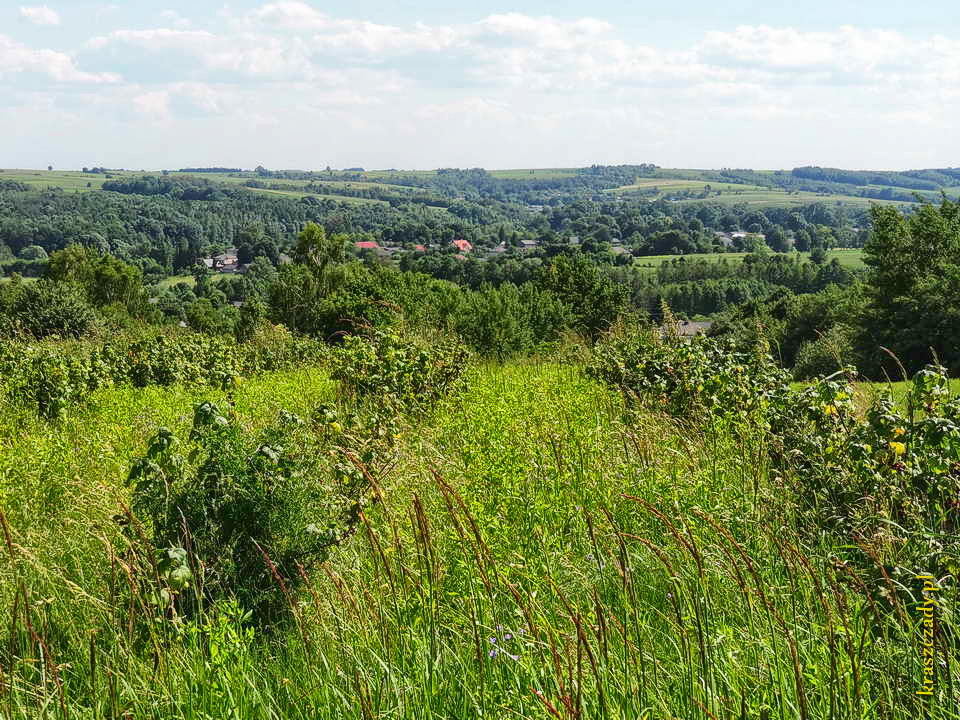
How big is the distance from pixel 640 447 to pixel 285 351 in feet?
39.2

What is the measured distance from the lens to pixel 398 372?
954 cm

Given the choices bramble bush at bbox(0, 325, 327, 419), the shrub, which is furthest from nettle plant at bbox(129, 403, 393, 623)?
the shrub

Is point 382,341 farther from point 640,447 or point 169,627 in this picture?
point 169,627

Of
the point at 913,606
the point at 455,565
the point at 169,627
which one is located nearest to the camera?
the point at 913,606

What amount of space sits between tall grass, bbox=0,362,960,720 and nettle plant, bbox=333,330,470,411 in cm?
265

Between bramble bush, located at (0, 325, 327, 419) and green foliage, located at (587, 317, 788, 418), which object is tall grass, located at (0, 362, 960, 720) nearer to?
green foliage, located at (587, 317, 788, 418)

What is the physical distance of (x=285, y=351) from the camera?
51.9ft

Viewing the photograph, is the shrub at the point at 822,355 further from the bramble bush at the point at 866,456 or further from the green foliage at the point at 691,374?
the bramble bush at the point at 866,456

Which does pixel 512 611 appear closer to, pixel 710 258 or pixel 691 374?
pixel 691 374

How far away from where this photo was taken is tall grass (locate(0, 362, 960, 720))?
235 centimetres

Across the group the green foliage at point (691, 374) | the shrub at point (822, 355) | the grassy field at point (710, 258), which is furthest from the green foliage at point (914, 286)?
the grassy field at point (710, 258)

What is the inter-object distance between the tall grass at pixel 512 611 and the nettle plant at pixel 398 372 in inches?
104

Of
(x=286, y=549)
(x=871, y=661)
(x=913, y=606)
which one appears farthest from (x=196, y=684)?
(x=913, y=606)

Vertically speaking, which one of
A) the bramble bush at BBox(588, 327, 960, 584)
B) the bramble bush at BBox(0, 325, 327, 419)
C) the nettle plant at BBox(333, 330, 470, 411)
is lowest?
the bramble bush at BBox(0, 325, 327, 419)
